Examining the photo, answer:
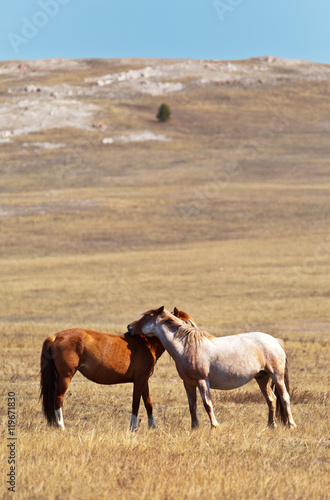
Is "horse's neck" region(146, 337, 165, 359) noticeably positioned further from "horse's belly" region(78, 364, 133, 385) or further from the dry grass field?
the dry grass field

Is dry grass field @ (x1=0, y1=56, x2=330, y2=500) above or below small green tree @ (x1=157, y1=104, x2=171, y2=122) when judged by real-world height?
below

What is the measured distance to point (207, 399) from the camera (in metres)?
9.07

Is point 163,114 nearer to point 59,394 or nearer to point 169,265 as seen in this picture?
point 169,265

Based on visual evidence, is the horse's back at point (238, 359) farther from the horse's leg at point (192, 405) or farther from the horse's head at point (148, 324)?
the horse's head at point (148, 324)

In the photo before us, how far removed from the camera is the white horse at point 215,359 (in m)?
9.25

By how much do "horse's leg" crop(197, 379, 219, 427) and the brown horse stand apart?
0.97 meters

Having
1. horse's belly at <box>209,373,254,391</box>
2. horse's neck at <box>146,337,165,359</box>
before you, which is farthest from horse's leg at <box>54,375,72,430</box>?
horse's belly at <box>209,373,254,391</box>

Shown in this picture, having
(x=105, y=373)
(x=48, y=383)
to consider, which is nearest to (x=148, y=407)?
(x=105, y=373)

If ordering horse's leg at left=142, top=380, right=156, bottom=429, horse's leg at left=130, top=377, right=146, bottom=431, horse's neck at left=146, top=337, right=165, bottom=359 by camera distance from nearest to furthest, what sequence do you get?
horse's leg at left=130, top=377, right=146, bottom=431 < horse's leg at left=142, top=380, right=156, bottom=429 < horse's neck at left=146, top=337, right=165, bottom=359

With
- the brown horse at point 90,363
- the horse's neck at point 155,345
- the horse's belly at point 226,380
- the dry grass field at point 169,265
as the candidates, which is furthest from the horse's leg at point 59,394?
the horse's belly at point 226,380

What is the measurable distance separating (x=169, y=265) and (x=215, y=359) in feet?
104

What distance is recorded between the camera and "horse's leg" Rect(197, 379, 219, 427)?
8.98 metres

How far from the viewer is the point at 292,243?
153ft

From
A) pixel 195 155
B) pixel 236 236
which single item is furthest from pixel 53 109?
pixel 236 236
